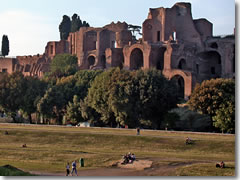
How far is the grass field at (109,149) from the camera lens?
3032 cm

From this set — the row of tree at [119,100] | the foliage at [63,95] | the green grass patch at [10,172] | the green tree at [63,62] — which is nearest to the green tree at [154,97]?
the row of tree at [119,100]

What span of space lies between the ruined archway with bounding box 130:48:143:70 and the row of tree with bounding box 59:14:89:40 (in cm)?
2217

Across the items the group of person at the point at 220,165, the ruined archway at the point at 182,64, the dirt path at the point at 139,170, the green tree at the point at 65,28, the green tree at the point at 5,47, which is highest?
the green tree at the point at 65,28

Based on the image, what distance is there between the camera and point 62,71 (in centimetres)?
7238

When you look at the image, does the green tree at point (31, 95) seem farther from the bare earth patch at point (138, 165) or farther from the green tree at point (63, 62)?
the bare earth patch at point (138, 165)

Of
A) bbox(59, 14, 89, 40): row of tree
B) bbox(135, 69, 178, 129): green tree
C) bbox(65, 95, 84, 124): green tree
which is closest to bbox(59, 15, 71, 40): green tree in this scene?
bbox(59, 14, 89, 40): row of tree

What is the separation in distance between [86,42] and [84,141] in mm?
42457

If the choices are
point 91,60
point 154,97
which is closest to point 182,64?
point 91,60

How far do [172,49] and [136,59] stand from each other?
267 inches

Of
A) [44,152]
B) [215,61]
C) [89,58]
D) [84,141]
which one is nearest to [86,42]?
[89,58]

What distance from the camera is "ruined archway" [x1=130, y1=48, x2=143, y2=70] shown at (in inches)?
2854

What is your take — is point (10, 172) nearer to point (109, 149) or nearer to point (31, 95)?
point (109, 149)

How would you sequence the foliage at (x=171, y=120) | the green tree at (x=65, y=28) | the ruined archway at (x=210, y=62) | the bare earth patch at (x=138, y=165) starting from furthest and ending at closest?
the green tree at (x=65, y=28) < the ruined archway at (x=210, y=62) < the foliage at (x=171, y=120) < the bare earth patch at (x=138, y=165)

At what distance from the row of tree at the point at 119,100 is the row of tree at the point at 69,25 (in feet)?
99.5
